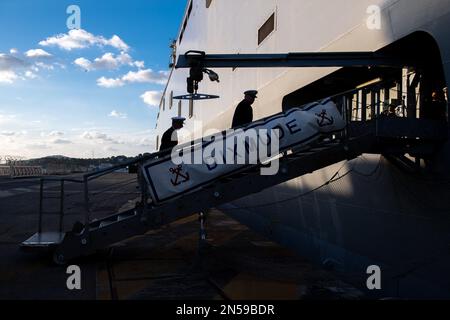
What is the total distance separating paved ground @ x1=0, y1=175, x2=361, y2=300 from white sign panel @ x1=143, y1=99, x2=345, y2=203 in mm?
1047

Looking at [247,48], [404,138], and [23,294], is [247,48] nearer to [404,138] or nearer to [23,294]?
[404,138]

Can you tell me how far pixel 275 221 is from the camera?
1109 cm

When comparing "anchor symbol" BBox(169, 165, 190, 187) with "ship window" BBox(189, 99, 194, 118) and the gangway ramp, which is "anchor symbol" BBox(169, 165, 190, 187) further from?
"ship window" BBox(189, 99, 194, 118)

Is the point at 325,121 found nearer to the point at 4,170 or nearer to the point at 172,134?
the point at 172,134

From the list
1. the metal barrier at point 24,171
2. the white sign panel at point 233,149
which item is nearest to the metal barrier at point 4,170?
the metal barrier at point 24,171

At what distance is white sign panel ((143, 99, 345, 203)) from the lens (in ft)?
19.8

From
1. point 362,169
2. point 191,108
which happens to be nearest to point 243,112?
point 362,169

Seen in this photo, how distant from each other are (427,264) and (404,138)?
63.1 inches

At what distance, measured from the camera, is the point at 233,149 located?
6.11m

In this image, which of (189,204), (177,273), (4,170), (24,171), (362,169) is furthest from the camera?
(24,171)

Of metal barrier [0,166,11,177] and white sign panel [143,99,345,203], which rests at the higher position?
metal barrier [0,166,11,177]

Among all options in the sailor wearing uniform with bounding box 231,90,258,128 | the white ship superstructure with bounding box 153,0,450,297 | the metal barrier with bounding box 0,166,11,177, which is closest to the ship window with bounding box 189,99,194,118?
the white ship superstructure with bounding box 153,0,450,297

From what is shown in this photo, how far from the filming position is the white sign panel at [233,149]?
6023 millimetres

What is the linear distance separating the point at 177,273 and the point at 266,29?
723cm
